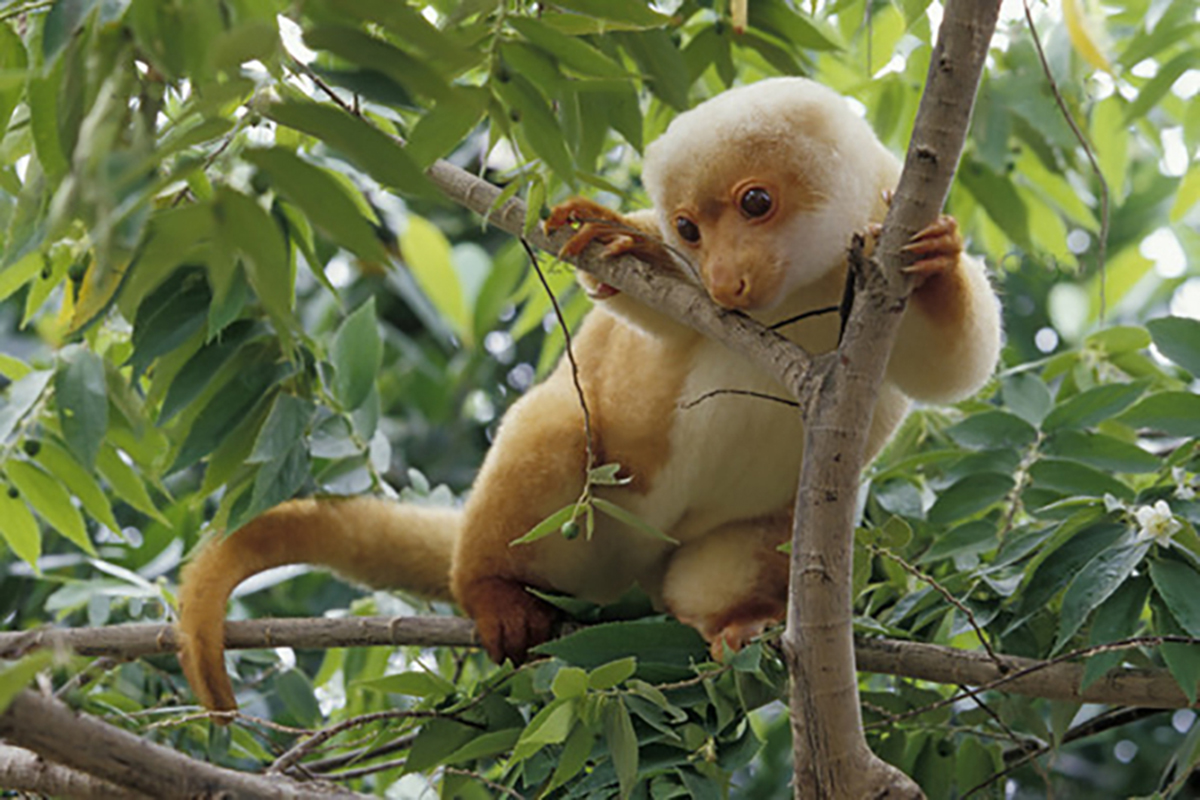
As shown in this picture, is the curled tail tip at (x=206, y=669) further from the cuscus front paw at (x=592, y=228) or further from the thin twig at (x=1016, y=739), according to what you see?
the thin twig at (x=1016, y=739)

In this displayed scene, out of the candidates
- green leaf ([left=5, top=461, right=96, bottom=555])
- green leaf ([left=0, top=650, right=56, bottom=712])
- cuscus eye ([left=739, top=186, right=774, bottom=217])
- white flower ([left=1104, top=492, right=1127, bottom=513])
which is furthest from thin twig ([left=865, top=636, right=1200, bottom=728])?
green leaf ([left=5, top=461, right=96, bottom=555])

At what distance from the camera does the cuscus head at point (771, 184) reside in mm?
2641

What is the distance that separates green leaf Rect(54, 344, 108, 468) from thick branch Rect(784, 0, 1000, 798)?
1526mm

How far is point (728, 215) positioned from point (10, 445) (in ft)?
5.30

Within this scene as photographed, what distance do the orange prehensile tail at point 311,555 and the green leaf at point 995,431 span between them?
4.11ft

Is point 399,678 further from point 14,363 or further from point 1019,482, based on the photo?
point 1019,482

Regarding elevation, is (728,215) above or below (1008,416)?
above

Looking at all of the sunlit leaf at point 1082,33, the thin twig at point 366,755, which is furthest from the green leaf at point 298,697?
the sunlit leaf at point 1082,33

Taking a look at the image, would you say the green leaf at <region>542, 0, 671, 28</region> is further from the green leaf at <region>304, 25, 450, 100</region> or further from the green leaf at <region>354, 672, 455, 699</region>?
the green leaf at <region>354, 672, 455, 699</region>

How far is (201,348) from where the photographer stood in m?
3.04

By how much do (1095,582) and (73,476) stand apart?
213cm

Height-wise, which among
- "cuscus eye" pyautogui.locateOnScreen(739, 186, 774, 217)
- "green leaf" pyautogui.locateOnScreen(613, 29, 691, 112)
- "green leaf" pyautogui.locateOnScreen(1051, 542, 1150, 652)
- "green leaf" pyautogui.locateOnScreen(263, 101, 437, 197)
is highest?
"green leaf" pyautogui.locateOnScreen(613, 29, 691, 112)

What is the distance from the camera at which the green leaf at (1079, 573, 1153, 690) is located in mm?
2467

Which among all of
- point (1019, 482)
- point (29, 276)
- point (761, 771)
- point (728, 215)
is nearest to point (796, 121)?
point (728, 215)
